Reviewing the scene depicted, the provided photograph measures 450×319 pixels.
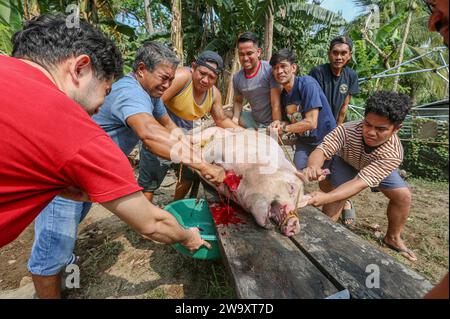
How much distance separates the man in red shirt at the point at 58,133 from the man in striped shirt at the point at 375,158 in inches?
60.4

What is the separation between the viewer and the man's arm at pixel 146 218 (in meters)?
1.20

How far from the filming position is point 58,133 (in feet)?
3.27

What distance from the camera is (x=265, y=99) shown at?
3.89 m

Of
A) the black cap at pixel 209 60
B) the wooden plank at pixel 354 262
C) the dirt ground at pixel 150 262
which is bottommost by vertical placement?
the dirt ground at pixel 150 262

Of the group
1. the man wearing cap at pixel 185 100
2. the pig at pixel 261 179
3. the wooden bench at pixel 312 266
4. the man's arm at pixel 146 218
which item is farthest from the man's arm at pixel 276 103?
the man's arm at pixel 146 218

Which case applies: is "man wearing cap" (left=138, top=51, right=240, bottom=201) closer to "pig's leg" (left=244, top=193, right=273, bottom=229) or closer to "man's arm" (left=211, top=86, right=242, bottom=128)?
"man's arm" (left=211, top=86, right=242, bottom=128)

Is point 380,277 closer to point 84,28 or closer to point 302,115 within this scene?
point 84,28

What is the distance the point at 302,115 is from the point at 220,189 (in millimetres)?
1605

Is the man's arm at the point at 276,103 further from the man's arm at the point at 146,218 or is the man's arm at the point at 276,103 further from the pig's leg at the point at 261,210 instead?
the man's arm at the point at 146,218

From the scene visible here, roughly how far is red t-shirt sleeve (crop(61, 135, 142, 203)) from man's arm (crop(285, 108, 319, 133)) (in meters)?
2.31

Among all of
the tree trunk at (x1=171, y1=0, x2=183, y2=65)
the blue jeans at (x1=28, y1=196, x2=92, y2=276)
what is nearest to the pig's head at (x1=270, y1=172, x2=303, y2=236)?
the blue jeans at (x1=28, y1=196, x2=92, y2=276)

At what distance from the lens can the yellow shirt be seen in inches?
133

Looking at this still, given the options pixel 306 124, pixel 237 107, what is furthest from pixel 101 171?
pixel 237 107
